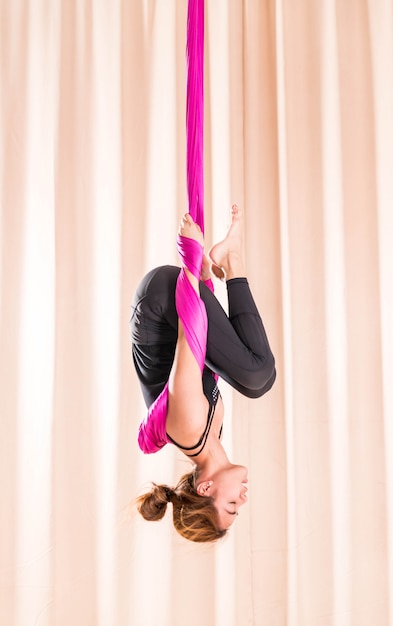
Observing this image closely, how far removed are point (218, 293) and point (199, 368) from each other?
1516 mm

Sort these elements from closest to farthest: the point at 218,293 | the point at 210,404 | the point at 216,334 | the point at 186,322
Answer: the point at 186,322 < the point at 216,334 < the point at 210,404 < the point at 218,293

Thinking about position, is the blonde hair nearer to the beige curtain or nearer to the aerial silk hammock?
the aerial silk hammock

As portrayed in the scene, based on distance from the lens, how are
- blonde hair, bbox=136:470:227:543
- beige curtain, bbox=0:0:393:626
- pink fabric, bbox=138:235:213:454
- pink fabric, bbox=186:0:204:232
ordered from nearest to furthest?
1. pink fabric, bbox=138:235:213:454
2. pink fabric, bbox=186:0:204:232
3. blonde hair, bbox=136:470:227:543
4. beige curtain, bbox=0:0:393:626

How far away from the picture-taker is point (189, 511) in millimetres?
2043

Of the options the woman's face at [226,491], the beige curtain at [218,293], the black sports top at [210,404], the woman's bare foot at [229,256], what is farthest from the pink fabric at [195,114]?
the beige curtain at [218,293]

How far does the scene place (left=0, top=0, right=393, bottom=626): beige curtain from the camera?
10.3 ft

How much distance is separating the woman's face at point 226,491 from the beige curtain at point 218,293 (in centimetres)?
113

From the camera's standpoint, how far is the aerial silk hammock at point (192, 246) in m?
1.77

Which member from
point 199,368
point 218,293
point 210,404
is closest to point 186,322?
point 199,368

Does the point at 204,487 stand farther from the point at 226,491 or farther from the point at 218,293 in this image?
the point at 218,293

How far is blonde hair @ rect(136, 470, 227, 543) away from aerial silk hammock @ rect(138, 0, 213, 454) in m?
0.18

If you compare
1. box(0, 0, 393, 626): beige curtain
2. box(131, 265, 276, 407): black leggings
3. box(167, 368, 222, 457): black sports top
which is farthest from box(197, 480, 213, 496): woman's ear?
box(0, 0, 393, 626): beige curtain

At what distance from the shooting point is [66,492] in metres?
Answer: 3.16

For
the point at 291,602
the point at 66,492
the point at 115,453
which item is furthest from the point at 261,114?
the point at 291,602
